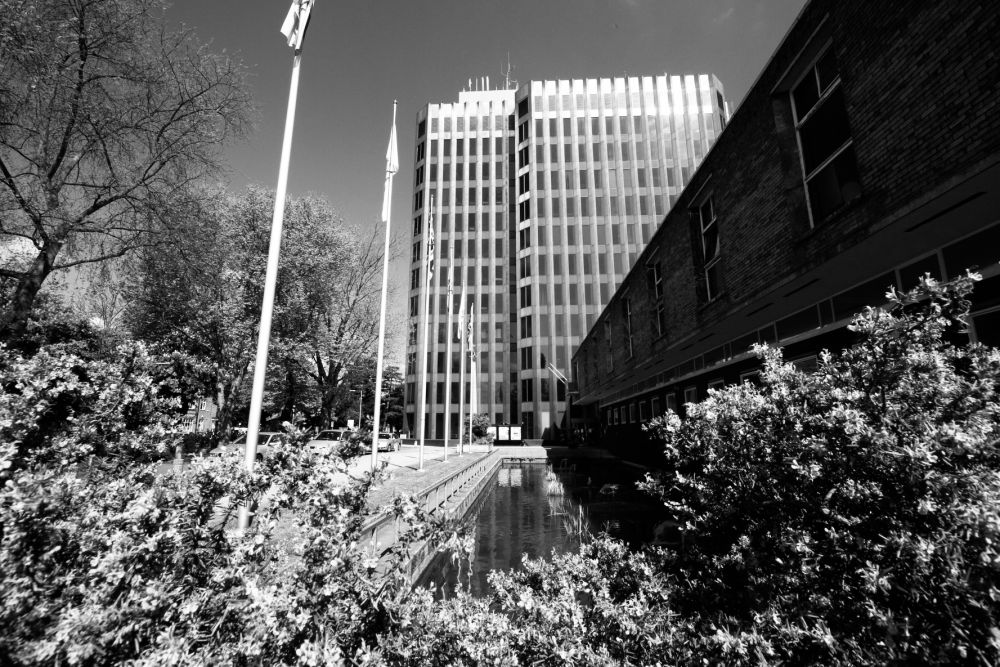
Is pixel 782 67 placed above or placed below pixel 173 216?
above

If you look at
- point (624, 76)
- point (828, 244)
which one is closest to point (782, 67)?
point (828, 244)

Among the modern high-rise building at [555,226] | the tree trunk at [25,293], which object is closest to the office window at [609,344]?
the modern high-rise building at [555,226]

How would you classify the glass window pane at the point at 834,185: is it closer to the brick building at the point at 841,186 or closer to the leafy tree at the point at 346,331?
the brick building at the point at 841,186

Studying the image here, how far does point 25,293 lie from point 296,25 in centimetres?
933

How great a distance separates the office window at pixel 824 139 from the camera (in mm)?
8305

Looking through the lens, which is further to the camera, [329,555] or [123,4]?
[123,4]

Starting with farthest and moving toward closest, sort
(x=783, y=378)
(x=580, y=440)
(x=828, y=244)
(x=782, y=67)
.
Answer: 1. (x=580, y=440)
2. (x=782, y=67)
3. (x=828, y=244)
4. (x=783, y=378)

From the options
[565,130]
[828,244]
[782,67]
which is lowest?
[828,244]

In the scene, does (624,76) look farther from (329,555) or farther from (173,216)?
(329,555)

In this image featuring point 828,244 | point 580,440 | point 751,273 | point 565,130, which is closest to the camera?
point 828,244

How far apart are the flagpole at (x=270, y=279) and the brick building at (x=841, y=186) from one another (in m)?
9.05

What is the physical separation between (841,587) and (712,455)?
1.03m

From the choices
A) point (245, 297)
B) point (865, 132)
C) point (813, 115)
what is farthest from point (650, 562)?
point (245, 297)

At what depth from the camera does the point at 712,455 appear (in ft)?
10.7
